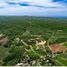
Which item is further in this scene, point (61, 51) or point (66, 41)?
point (66, 41)

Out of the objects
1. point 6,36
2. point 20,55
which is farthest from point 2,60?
point 6,36

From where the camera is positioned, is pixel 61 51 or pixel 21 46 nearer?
pixel 61 51

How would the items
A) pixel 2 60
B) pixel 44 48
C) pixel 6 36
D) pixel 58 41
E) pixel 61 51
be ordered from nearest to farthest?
pixel 2 60
pixel 61 51
pixel 44 48
pixel 58 41
pixel 6 36

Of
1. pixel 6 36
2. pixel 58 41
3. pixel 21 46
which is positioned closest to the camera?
pixel 21 46

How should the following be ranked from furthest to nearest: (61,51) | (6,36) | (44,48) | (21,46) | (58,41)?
(6,36)
(58,41)
(21,46)
(44,48)
(61,51)

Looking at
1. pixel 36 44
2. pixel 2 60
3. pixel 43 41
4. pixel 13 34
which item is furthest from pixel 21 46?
pixel 13 34

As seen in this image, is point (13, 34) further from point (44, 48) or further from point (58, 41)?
point (44, 48)

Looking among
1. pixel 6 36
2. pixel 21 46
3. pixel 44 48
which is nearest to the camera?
pixel 44 48

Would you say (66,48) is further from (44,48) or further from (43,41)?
(43,41)
